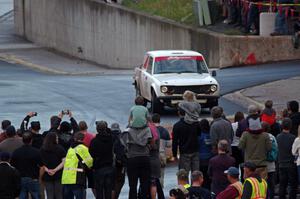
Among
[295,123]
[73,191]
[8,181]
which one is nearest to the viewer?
[8,181]

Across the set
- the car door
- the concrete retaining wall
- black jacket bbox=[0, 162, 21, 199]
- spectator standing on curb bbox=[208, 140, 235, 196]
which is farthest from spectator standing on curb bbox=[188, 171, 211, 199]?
the concrete retaining wall

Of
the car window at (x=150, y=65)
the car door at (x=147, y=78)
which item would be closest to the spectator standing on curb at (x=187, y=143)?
the car door at (x=147, y=78)

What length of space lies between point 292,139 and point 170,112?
451 inches

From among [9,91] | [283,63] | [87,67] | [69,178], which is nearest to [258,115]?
[69,178]

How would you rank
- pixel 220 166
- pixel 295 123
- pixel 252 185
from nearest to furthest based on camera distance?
1. pixel 252 185
2. pixel 220 166
3. pixel 295 123

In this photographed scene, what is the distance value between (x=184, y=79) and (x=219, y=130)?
1065cm

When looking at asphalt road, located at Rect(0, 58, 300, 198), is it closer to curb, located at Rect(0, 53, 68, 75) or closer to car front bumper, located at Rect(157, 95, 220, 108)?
car front bumper, located at Rect(157, 95, 220, 108)

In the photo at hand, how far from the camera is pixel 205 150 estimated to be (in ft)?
63.1

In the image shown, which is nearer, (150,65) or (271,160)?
(271,160)

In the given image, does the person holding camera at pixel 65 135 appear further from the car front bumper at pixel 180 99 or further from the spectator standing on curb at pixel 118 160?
the car front bumper at pixel 180 99

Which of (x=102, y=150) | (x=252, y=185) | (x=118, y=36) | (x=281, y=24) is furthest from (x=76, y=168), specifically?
(x=118, y=36)

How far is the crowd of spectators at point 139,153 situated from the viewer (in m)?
18.0

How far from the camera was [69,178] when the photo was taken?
1823 centimetres

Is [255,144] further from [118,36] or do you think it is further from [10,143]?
[118,36]
